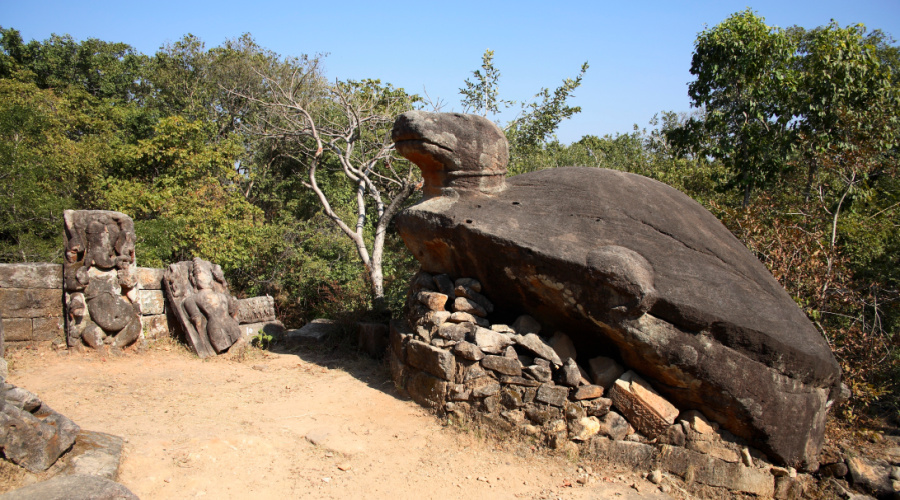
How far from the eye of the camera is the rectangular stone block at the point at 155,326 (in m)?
7.43

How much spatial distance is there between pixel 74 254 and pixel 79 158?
6.12m

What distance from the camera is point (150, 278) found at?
7586 mm

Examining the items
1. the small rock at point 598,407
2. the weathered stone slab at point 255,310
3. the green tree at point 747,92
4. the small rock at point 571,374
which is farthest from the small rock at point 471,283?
the green tree at point 747,92

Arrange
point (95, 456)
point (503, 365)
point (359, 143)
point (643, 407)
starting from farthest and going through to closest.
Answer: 1. point (359, 143)
2. point (503, 365)
3. point (643, 407)
4. point (95, 456)

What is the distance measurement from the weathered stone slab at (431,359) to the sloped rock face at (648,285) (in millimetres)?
893

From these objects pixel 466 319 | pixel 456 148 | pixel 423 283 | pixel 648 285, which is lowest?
pixel 466 319

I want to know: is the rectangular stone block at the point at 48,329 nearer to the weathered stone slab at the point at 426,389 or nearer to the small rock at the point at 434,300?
the weathered stone slab at the point at 426,389

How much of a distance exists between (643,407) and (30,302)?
7.00m

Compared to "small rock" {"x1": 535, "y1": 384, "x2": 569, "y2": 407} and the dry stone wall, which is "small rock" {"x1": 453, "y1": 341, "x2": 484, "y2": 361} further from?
the dry stone wall

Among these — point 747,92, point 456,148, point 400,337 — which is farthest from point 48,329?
point 747,92

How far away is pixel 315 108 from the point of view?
1224 centimetres

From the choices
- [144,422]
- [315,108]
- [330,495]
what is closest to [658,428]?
[330,495]

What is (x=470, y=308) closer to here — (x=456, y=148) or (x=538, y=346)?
(x=538, y=346)

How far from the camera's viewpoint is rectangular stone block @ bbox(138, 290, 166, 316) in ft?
24.5
